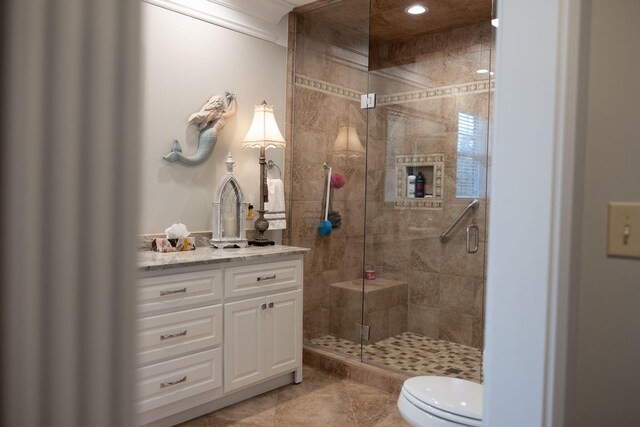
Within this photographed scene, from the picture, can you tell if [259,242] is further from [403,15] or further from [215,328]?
[403,15]

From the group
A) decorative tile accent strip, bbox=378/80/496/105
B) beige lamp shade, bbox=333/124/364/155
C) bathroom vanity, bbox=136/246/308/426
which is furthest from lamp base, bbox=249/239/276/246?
decorative tile accent strip, bbox=378/80/496/105

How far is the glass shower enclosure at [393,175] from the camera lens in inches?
141

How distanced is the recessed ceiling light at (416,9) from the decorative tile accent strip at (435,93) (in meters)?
0.59

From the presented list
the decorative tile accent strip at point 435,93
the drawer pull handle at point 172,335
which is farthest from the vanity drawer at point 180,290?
the decorative tile accent strip at point 435,93

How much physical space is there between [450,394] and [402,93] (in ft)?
8.60

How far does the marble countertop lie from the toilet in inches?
44.7

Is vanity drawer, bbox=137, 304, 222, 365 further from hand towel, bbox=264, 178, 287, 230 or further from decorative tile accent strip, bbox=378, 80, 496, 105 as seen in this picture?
decorative tile accent strip, bbox=378, 80, 496, 105
